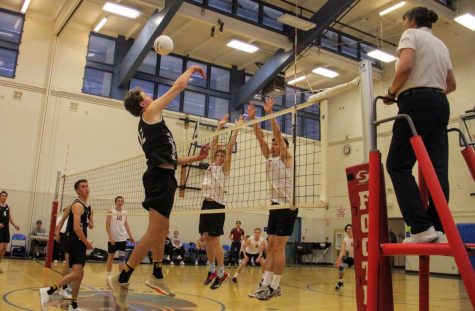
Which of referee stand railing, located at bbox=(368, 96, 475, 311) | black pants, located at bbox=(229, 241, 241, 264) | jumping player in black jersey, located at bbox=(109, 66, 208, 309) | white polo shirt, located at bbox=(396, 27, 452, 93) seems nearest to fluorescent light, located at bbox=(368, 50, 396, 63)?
black pants, located at bbox=(229, 241, 241, 264)

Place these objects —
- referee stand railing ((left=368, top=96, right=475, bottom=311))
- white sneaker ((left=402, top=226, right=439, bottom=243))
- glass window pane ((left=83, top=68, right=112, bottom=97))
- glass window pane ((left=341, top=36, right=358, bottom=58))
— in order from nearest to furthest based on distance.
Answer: referee stand railing ((left=368, top=96, right=475, bottom=311)), white sneaker ((left=402, top=226, right=439, bottom=243)), glass window pane ((left=83, top=68, right=112, bottom=97)), glass window pane ((left=341, top=36, right=358, bottom=58))

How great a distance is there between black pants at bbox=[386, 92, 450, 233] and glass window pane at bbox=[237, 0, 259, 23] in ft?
45.6

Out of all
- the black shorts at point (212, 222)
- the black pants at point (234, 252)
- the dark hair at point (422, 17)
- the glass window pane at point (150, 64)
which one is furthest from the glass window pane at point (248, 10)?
the dark hair at point (422, 17)

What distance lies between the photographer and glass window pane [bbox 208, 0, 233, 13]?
15.3 meters

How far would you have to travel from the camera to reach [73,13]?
48.6 feet

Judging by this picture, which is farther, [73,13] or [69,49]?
[69,49]

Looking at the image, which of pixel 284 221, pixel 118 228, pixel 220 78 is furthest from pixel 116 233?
pixel 220 78

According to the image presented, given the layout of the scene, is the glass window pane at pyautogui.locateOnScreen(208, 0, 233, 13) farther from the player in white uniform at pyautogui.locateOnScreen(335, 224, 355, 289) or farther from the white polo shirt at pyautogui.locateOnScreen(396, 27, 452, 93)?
the white polo shirt at pyautogui.locateOnScreen(396, 27, 452, 93)

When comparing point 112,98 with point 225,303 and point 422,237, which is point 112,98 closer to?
point 225,303

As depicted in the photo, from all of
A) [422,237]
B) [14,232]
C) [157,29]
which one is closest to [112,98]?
[157,29]

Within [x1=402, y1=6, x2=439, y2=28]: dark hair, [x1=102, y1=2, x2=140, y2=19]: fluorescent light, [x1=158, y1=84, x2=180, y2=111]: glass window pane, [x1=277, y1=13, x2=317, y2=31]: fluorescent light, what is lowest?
[x1=402, y1=6, x2=439, y2=28]: dark hair

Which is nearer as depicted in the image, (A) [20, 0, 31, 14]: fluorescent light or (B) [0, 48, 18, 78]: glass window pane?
(A) [20, 0, 31, 14]: fluorescent light

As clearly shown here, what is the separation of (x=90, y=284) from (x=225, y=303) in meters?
3.25

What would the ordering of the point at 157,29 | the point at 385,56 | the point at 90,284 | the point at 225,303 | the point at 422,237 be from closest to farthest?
the point at 422,237, the point at 225,303, the point at 90,284, the point at 157,29, the point at 385,56
